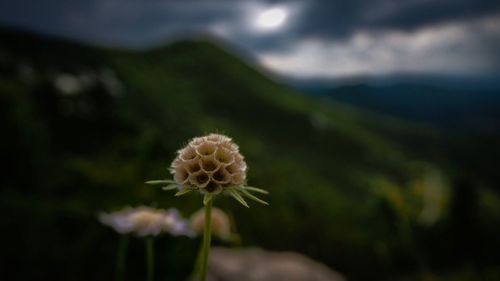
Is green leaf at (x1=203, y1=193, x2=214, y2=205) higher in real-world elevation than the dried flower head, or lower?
lower

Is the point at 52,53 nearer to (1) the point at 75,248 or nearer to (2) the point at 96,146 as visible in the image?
(2) the point at 96,146

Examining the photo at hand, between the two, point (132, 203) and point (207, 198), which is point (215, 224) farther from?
point (207, 198)

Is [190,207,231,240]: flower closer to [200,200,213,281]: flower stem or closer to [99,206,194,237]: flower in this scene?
[99,206,194,237]: flower

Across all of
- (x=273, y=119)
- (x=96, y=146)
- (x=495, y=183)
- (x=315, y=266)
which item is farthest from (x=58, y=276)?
(x=495, y=183)

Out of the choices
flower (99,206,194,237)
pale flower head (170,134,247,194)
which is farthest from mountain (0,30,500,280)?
flower (99,206,194,237)

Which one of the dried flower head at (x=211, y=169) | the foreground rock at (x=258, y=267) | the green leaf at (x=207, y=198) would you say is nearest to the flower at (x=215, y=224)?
the dried flower head at (x=211, y=169)

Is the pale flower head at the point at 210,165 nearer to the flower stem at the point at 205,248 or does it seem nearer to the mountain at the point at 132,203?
the flower stem at the point at 205,248
